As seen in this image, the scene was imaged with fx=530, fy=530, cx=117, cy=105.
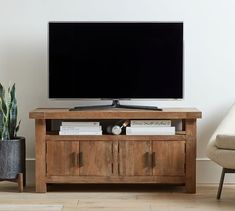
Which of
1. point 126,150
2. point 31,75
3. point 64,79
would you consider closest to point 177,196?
point 126,150

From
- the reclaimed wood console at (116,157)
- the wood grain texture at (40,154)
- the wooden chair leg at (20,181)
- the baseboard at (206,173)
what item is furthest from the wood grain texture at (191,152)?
the wooden chair leg at (20,181)

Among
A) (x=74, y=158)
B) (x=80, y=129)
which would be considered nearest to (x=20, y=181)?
(x=74, y=158)

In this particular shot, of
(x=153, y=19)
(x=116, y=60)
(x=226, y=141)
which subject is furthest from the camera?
(x=153, y=19)

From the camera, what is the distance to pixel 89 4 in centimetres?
429

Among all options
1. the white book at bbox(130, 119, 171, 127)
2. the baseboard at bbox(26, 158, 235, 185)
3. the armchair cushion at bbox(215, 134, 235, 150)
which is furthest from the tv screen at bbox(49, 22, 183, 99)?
the baseboard at bbox(26, 158, 235, 185)

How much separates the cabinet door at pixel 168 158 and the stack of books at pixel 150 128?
82 mm

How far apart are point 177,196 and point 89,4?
1678 millimetres

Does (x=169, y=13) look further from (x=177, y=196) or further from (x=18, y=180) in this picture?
(x=18, y=180)

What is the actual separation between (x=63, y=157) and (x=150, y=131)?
677mm

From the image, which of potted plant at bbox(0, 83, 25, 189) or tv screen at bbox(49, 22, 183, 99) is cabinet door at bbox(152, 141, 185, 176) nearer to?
tv screen at bbox(49, 22, 183, 99)

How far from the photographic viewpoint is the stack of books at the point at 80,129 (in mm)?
3947

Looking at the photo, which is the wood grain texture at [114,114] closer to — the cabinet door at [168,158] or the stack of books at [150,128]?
the stack of books at [150,128]

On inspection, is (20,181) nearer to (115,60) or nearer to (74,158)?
(74,158)

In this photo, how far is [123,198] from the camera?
3.81m
